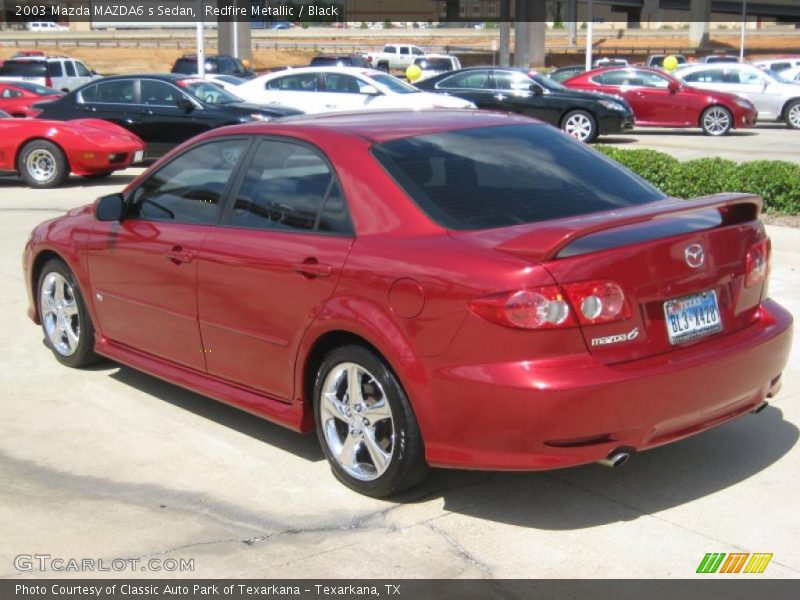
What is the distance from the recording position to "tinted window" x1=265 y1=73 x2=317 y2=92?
2156cm

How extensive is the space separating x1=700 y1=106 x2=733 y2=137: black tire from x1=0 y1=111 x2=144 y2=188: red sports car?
1319cm

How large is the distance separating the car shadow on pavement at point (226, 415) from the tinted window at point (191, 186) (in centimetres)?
109

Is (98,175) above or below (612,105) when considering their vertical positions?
below

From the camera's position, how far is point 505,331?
427 centimetres

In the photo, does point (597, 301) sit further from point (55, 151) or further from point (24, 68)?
Result: point (24, 68)

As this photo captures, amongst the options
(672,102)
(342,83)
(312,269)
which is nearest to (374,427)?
(312,269)

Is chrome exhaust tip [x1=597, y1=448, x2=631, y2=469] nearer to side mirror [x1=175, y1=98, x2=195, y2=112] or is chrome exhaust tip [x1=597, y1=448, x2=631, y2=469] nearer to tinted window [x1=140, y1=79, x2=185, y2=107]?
side mirror [x1=175, y1=98, x2=195, y2=112]

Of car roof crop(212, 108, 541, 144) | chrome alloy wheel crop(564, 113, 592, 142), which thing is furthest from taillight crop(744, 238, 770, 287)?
chrome alloy wheel crop(564, 113, 592, 142)

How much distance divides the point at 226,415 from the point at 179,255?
39.5 inches

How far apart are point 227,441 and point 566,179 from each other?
7.06 feet

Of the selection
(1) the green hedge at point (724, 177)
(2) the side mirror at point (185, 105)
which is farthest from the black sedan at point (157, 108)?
(1) the green hedge at point (724, 177)

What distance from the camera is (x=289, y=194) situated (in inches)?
210

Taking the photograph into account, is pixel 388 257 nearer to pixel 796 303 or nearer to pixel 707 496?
pixel 707 496

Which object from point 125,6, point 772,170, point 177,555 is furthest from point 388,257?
point 125,6
